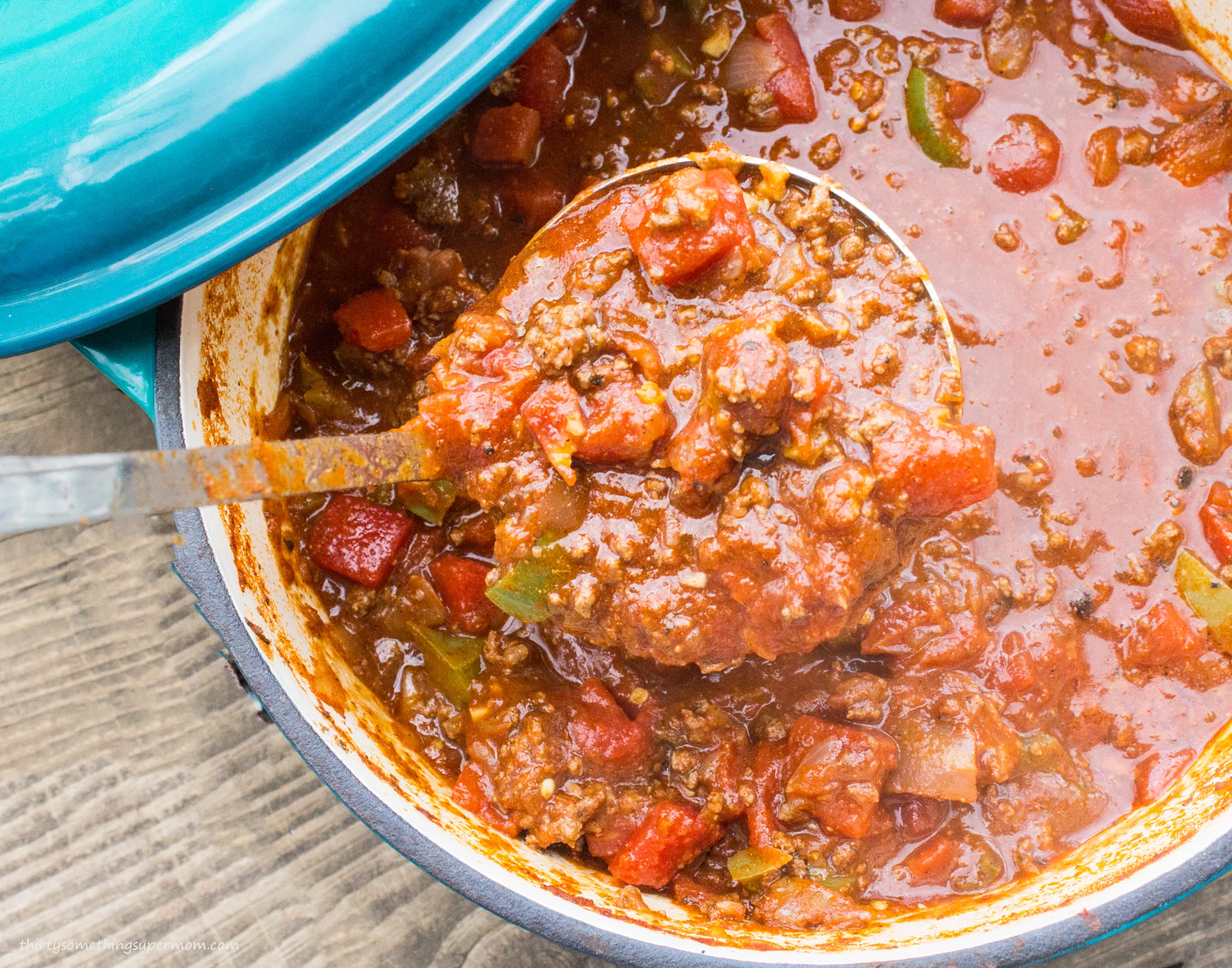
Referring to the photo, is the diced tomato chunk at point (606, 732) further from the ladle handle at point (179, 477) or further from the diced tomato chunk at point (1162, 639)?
the diced tomato chunk at point (1162, 639)

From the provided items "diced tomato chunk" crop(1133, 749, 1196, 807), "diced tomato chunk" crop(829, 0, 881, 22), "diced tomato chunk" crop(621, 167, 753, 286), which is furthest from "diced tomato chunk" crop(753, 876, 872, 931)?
"diced tomato chunk" crop(829, 0, 881, 22)

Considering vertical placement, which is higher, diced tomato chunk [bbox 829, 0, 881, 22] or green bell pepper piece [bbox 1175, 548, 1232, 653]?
diced tomato chunk [bbox 829, 0, 881, 22]

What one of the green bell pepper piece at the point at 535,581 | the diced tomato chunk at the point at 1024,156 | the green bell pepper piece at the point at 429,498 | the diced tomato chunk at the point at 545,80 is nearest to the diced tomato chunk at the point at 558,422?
the green bell pepper piece at the point at 535,581

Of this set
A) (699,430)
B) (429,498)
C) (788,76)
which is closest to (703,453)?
(699,430)

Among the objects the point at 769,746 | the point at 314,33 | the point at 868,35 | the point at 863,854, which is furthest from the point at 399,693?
the point at 868,35

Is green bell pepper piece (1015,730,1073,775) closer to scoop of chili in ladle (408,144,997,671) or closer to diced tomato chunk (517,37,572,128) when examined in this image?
scoop of chili in ladle (408,144,997,671)

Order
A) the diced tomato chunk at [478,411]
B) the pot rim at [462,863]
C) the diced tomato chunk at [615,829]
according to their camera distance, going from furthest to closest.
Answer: the diced tomato chunk at [615,829] → the diced tomato chunk at [478,411] → the pot rim at [462,863]

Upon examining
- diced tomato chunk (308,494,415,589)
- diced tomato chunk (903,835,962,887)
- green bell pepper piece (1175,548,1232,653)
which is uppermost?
green bell pepper piece (1175,548,1232,653)
